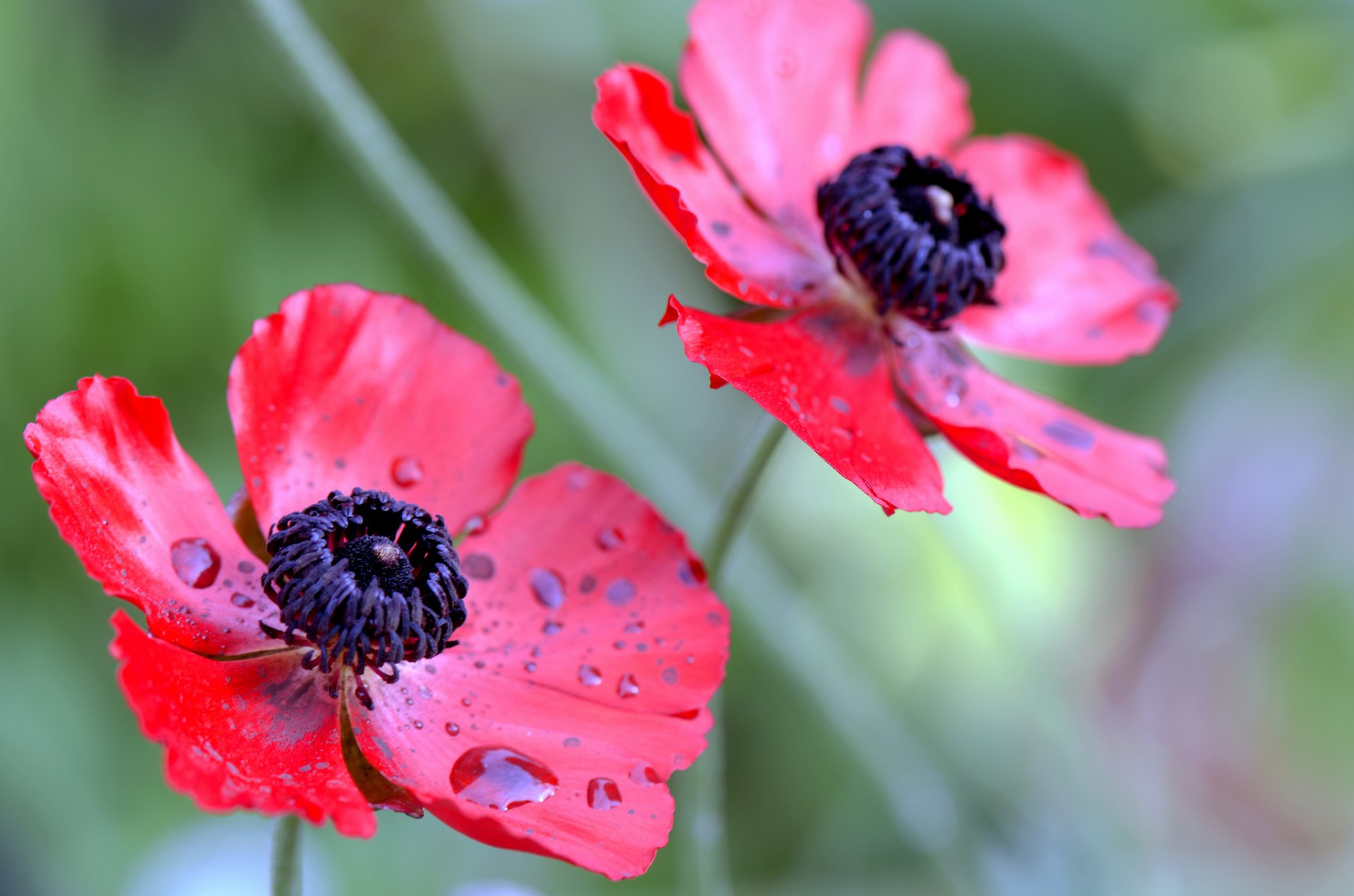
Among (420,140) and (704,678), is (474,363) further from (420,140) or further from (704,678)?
(420,140)

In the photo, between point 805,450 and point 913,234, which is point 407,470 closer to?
point 913,234

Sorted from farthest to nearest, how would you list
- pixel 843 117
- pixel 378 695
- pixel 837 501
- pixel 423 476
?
pixel 837 501 < pixel 843 117 < pixel 423 476 < pixel 378 695

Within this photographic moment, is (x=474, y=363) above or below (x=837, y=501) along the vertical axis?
above

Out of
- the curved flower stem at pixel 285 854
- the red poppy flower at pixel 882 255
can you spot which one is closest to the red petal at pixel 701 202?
the red poppy flower at pixel 882 255

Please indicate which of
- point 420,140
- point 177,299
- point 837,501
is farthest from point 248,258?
point 837,501

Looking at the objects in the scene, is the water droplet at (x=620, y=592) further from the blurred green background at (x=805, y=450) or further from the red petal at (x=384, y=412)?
the blurred green background at (x=805, y=450)

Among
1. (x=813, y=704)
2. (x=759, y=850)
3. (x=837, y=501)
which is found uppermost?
(x=813, y=704)

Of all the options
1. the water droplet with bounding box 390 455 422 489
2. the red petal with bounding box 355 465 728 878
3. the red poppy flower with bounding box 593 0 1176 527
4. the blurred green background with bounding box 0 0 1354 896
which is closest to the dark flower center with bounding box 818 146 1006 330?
the red poppy flower with bounding box 593 0 1176 527

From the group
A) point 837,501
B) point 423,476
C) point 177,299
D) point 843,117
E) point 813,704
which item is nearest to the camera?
point 423,476
